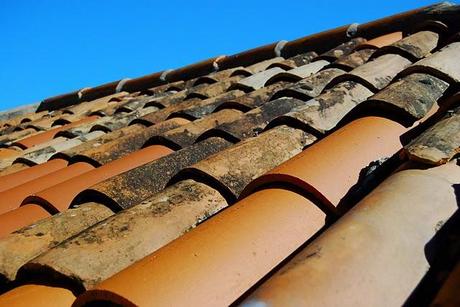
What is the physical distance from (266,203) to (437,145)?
47cm

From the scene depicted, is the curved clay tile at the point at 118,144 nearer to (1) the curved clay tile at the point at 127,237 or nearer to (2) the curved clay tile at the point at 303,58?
(1) the curved clay tile at the point at 127,237

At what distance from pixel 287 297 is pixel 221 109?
2.08 metres

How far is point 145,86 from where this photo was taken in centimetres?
546

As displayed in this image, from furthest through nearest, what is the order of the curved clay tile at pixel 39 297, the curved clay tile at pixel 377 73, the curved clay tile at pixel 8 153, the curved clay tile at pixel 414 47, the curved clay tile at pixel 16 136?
the curved clay tile at pixel 16 136 → the curved clay tile at pixel 8 153 → the curved clay tile at pixel 414 47 → the curved clay tile at pixel 377 73 → the curved clay tile at pixel 39 297

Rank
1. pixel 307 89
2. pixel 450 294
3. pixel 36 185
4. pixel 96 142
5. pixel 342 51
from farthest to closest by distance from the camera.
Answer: pixel 342 51
pixel 96 142
pixel 307 89
pixel 36 185
pixel 450 294

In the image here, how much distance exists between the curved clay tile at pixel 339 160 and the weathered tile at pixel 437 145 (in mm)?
220

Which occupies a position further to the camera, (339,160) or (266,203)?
(339,160)

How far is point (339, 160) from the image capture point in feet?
5.57

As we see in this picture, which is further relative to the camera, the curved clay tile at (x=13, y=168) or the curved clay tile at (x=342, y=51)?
the curved clay tile at (x=342, y=51)

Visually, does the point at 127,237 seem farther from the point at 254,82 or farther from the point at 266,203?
the point at 254,82

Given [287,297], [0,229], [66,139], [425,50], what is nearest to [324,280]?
[287,297]

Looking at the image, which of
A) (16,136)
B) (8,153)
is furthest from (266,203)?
(16,136)

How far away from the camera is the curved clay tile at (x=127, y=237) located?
1.42 meters

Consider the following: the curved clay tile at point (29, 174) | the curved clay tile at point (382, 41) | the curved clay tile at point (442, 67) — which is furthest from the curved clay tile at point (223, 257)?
the curved clay tile at point (382, 41)
